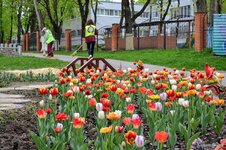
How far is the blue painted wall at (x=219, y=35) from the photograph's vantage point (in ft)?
69.4

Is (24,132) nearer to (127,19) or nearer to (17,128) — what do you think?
(17,128)

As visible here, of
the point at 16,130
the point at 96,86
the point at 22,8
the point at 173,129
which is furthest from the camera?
the point at 22,8

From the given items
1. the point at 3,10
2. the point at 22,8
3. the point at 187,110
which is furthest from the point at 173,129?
the point at 3,10

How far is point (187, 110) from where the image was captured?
504 cm

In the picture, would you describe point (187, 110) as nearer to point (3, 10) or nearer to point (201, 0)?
point (201, 0)

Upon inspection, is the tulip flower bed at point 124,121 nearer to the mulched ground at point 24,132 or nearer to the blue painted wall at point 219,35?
the mulched ground at point 24,132

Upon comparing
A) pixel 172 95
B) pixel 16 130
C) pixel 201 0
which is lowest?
pixel 16 130

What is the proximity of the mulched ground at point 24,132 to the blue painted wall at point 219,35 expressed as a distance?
15.8m

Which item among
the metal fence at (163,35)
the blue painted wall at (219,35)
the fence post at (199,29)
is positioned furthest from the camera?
the metal fence at (163,35)

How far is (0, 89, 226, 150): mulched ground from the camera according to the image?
13.8 ft

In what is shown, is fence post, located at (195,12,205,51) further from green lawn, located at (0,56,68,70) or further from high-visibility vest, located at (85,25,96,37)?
green lawn, located at (0,56,68,70)

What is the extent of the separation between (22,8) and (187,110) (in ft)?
187

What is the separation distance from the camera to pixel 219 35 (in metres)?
21.7

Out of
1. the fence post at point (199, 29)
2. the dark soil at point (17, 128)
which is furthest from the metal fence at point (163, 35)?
the dark soil at point (17, 128)
